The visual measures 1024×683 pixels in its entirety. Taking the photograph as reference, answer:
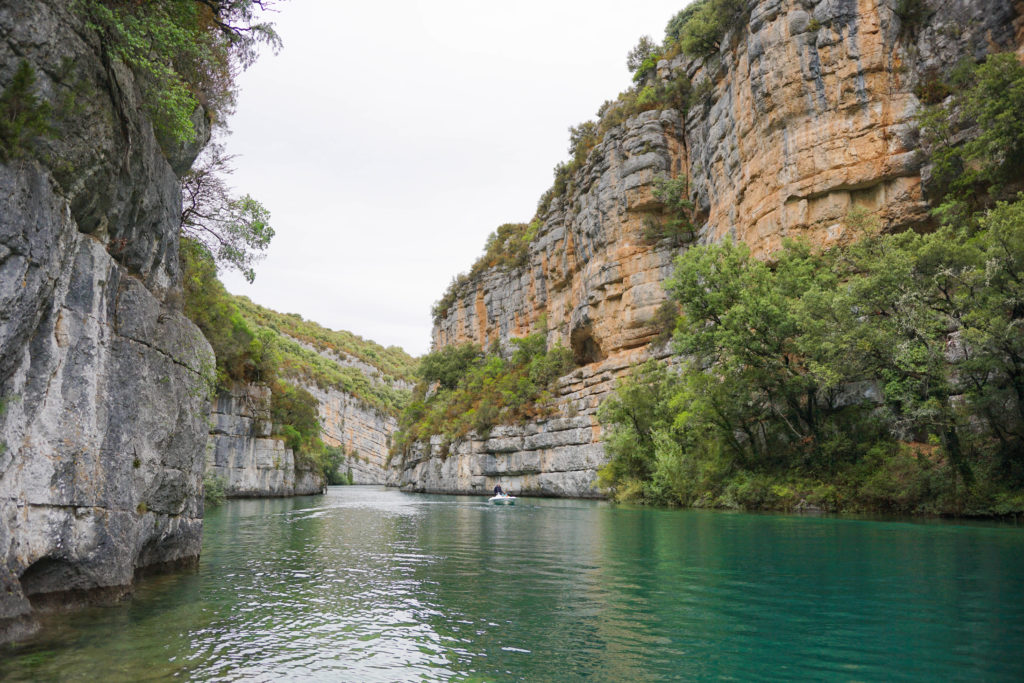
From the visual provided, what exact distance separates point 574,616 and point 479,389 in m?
61.1

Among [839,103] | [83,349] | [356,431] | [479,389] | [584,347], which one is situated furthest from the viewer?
[356,431]

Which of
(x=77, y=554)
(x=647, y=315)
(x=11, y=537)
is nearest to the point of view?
(x=11, y=537)

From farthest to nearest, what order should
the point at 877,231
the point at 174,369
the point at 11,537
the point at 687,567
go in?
the point at 877,231 → the point at 687,567 → the point at 174,369 → the point at 11,537

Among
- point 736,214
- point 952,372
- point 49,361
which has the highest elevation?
point 736,214

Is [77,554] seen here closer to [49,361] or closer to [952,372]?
[49,361]

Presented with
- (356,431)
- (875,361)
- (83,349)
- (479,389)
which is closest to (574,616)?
(83,349)

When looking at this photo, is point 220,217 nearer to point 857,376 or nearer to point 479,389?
point 857,376

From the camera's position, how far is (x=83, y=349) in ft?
27.6

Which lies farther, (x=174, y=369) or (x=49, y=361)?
(x=174, y=369)

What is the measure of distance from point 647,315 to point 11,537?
43337 millimetres

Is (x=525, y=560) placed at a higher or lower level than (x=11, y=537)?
lower

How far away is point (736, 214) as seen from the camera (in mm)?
39000

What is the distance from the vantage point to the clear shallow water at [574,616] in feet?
21.8

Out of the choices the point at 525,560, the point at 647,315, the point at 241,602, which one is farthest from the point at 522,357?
the point at 241,602
